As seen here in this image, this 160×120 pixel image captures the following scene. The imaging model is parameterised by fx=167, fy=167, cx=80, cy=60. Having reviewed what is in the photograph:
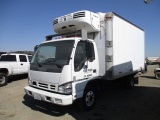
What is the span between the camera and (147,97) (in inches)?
314

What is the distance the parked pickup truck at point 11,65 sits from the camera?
1087 cm

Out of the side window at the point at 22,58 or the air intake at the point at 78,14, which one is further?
the side window at the point at 22,58

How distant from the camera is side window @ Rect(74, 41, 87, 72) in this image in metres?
5.25

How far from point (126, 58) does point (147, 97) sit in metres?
2.17

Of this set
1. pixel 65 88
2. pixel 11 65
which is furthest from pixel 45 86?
pixel 11 65

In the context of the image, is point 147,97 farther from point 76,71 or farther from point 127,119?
point 76,71

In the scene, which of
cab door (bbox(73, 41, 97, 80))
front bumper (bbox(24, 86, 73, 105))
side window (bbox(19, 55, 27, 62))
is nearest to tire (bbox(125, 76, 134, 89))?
cab door (bbox(73, 41, 97, 80))

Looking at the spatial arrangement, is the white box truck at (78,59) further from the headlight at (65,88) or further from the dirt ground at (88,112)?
the dirt ground at (88,112)

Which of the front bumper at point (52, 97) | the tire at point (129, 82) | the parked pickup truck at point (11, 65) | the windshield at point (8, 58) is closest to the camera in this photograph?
the front bumper at point (52, 97)

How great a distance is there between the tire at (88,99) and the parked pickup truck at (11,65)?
23.3ft

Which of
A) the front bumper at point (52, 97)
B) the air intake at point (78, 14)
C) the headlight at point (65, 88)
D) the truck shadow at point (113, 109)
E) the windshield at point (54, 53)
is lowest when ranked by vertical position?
the truck shadow at point (113, 109)

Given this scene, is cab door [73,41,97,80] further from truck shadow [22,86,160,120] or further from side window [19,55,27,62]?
side window [19,55,27,62]

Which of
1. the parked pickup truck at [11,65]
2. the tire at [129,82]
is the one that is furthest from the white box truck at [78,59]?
the parked pickup truck at [11,65]

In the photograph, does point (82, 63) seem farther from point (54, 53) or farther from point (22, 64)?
point (22, 64)
